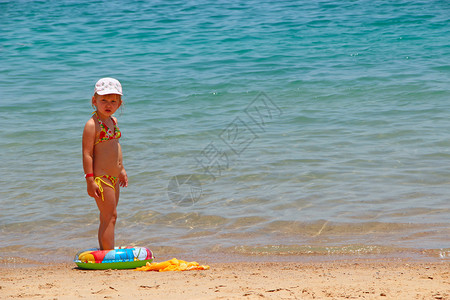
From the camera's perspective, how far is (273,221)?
18.2 feet

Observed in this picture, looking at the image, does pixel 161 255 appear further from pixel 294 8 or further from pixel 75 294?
pixel 294 8

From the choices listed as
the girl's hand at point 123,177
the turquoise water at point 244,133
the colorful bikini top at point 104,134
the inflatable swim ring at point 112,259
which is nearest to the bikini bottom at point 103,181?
the girl's hand at point 123,177

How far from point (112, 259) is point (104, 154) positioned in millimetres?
769

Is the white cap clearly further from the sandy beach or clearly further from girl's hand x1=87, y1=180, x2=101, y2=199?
the sandy beach

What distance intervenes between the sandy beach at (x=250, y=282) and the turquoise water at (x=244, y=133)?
1.62ft

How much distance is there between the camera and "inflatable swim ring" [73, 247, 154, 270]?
14.5ft

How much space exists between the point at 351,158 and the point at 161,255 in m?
3.17

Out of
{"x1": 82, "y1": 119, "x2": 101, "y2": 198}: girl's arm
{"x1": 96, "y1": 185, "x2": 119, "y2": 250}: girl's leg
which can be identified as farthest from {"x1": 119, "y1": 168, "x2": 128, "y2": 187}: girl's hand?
{"x1": 82, "y1": 119, "x2": 101, "y2": 198}: girl's arm

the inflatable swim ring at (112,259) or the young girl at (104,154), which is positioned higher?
the young girl at (104,154)

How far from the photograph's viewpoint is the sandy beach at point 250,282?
3.45 m

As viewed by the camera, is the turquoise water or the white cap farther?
the turquoise water

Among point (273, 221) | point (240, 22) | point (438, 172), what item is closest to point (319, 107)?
point (438, 172)

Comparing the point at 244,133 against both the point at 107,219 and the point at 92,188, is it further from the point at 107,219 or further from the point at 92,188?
the point at 92,188

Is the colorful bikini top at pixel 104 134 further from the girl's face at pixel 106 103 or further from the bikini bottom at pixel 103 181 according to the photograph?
the bikini bottom at pixel 103 181
